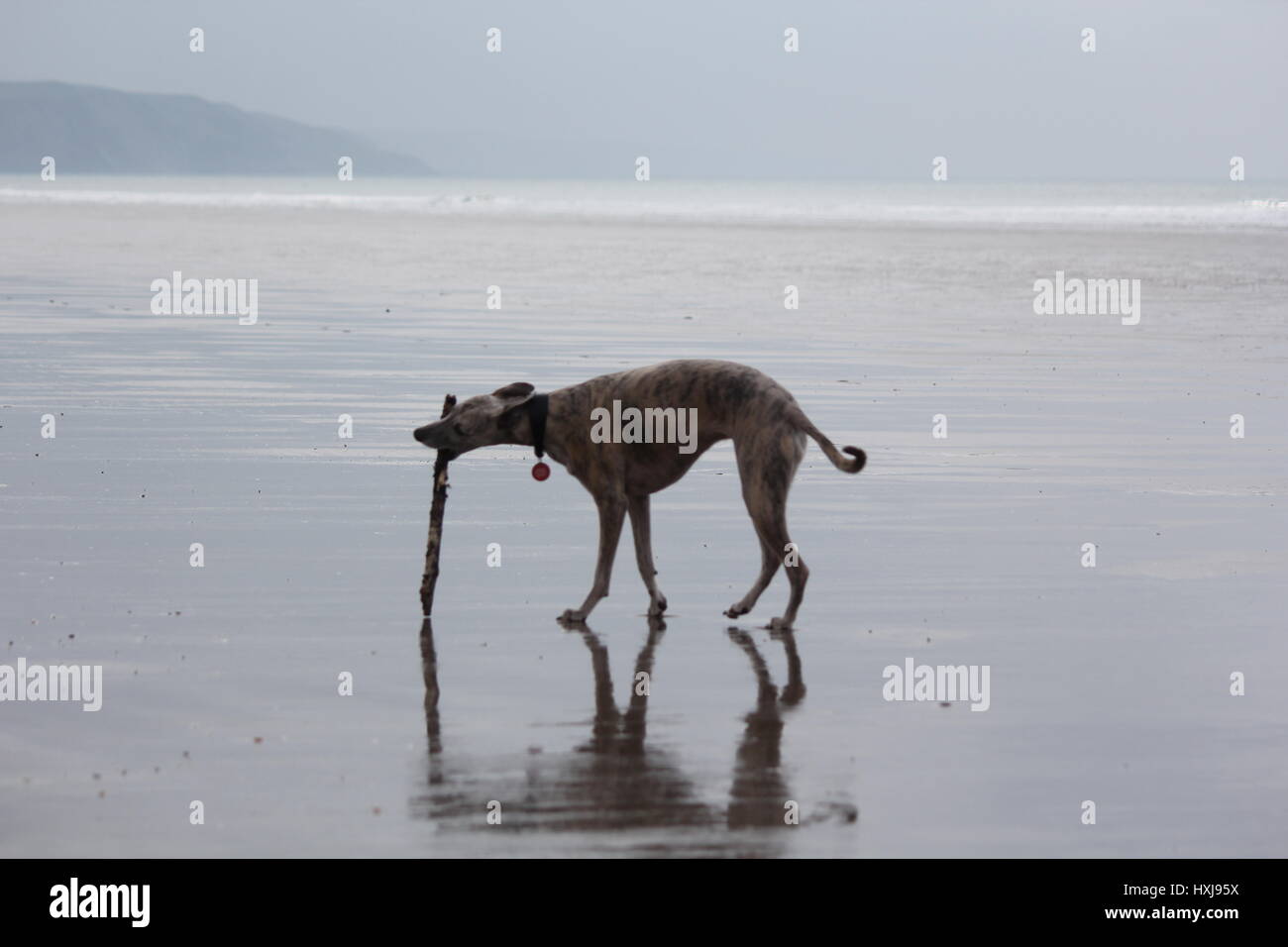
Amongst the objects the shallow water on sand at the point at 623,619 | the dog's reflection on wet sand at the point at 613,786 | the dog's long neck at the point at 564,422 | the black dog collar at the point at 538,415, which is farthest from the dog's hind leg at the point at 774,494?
the dog's reflection on wet sand at the point at 613,786

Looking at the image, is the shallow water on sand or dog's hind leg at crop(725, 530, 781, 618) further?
dog's hind leg at crop(725, 530, 781, 618)

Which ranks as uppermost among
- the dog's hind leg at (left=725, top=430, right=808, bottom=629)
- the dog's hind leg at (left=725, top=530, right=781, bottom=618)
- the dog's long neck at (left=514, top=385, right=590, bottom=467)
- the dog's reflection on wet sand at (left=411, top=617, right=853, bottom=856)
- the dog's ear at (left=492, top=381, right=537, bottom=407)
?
the dog's ear at (left=492, top=381, right=537, bottom=407)

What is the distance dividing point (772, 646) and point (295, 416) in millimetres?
8532

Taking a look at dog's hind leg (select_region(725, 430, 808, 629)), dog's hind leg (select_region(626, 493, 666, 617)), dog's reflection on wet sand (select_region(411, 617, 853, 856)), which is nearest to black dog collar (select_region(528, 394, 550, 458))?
dog's hind leg (select_region(626, 493, 666, 617))

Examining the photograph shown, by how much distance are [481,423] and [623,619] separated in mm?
1266

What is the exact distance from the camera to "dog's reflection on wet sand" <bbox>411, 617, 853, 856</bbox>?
6770 mm

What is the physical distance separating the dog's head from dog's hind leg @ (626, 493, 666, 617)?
76 centimetres

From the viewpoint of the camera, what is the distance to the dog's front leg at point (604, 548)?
991cm

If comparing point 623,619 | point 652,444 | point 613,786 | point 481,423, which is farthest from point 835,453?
point 613,786

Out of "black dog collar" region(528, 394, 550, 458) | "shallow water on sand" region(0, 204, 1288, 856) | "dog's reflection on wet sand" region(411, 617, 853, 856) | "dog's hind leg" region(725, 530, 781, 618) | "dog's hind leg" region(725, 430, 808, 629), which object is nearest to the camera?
"dog's reflection on wet sand" region(411, 617, 853, 856)

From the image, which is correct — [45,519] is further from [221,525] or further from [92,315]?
[92,315]

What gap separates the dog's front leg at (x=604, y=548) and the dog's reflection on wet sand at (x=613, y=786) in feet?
4.93

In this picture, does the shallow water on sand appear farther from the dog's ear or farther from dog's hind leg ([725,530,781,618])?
the dog's ear

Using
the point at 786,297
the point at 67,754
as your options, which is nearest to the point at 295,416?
the point at 67,754
